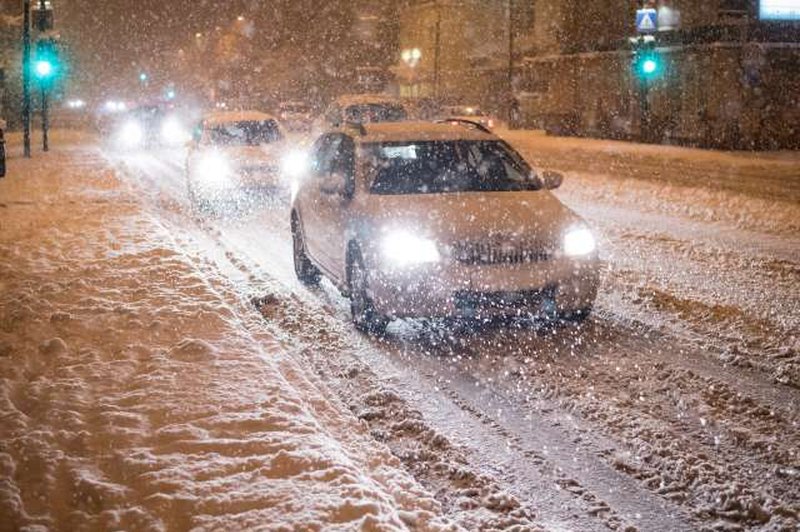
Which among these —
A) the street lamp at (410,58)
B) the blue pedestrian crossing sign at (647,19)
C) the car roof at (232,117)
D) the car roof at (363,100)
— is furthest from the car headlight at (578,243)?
the street lamp at (410,58)

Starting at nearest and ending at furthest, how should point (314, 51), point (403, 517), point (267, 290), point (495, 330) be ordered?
point (403, 517) < point (495, 330) < point (267, 290) < point (314, 51)

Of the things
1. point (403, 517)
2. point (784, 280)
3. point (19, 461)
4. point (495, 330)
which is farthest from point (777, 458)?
point (784, 280)

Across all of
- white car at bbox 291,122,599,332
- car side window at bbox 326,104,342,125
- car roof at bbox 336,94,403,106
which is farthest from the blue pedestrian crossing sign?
white car at bbox 291,122,599,332

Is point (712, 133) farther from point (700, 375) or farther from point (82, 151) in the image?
point (700, 375)

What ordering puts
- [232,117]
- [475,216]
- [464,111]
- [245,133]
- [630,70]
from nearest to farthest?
[475,216], [245,133], [232,117], [630,70], [464,111]

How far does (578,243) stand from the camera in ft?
21.8

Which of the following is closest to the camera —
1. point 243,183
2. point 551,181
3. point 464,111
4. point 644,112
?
point 551,181

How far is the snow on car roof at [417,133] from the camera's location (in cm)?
780

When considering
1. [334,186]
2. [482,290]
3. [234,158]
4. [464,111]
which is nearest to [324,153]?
[334,186]

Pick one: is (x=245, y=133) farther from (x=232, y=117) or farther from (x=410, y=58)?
(x=410, y=58)

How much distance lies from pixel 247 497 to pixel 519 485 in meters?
1.36

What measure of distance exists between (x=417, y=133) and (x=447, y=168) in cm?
54

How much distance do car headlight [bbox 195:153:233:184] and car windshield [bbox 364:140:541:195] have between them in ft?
23.2

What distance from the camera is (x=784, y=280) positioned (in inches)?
344
